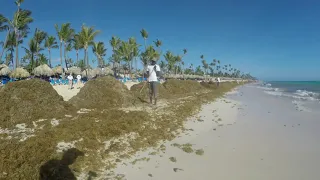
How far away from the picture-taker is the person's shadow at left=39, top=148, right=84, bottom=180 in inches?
124

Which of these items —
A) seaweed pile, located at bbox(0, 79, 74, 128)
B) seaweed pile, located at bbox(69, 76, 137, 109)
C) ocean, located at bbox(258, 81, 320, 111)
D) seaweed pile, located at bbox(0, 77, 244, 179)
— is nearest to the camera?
seaweed pile, located at bbox(0, 77, 244, 179)

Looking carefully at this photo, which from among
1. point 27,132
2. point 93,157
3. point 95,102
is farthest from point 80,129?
point 95,102

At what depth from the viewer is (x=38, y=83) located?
7.52m

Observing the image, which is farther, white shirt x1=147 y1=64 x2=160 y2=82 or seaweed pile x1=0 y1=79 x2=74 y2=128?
white shirt x1=147 y1=64 x2=160 y2=82

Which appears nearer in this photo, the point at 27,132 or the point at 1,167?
the point at 1,167

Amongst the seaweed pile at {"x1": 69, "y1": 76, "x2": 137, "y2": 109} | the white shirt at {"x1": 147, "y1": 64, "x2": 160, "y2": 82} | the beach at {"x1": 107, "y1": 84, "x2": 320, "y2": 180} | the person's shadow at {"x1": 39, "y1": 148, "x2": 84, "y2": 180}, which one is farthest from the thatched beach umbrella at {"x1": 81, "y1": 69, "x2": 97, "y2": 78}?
the person's shadow at {"x1": 39, "y1": 148, "x2": 84, "y2": 180}

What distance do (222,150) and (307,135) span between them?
3661mm

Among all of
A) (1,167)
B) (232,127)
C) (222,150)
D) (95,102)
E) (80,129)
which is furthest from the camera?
(95,102)

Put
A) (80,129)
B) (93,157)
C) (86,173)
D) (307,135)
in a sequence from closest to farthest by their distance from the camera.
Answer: (86,173) < (93,157) < (80,129) < (307,135)

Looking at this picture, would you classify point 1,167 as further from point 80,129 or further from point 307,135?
point 307,135

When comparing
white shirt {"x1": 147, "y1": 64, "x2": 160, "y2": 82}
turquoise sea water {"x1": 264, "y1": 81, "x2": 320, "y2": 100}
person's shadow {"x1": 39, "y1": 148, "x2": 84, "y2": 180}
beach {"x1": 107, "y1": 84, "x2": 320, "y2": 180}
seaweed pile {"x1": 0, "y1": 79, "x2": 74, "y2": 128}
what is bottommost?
turquoise sea water {"x1": 264, "y1": 81, "x2": 320, "y2": 100}

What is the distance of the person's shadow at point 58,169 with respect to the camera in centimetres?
314

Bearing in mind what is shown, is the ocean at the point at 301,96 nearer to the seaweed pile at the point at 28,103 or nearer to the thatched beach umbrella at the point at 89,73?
the seaweed pile at the point at 28,103

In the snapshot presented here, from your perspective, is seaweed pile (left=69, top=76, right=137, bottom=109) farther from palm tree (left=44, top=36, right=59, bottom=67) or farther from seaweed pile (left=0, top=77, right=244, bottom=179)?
palm tree (left=44, top=36, right=59, bottom=67)
